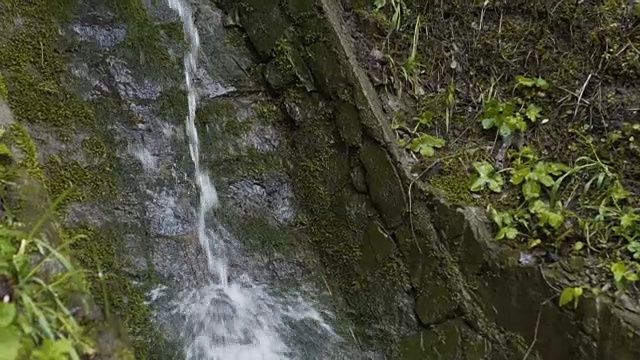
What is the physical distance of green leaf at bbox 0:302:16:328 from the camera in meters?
1.58

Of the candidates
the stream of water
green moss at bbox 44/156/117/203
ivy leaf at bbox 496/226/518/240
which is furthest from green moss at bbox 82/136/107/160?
ivy leaf at bbox 496/226/518/240

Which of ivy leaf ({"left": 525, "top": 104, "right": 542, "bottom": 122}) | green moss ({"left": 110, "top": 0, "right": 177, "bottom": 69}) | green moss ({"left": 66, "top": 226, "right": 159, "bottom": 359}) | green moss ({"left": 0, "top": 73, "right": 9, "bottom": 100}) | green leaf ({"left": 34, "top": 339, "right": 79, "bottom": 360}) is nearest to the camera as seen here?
green leaf ({"left": 34, "top": 339, "right": 79, "bottom": 360})

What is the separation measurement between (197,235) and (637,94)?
2.37 m

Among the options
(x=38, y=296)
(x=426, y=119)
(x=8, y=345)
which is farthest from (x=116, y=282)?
(x=426, y=119)

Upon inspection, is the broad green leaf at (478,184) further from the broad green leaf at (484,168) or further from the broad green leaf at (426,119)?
the broad green leaf at (426,119)

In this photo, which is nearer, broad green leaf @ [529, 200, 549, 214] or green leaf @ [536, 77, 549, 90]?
broad green leaf @ [529, 200, 549, 214]

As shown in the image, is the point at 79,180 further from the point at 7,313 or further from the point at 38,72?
the point at 7,313

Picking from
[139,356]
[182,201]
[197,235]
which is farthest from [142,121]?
[139,356]

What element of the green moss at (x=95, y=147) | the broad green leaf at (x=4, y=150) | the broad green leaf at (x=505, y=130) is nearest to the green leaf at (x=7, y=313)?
the broad green leaf at (x=4, y=150)

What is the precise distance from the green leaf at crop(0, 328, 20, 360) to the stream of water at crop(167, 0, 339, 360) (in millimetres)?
1297

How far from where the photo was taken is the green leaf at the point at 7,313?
1583mm

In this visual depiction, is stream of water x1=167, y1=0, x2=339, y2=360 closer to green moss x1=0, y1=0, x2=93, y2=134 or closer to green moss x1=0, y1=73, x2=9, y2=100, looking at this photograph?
green moss x1=0, y1=0, x2=93, y2=134

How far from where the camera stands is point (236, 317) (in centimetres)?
298

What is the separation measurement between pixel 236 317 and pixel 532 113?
1873mm
